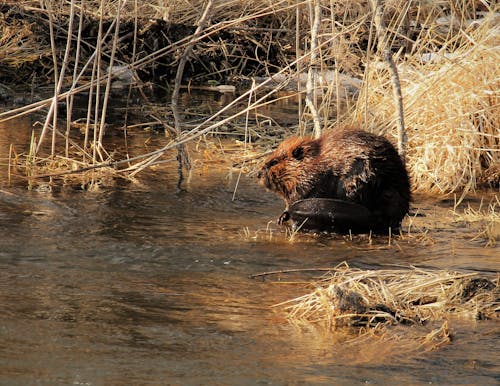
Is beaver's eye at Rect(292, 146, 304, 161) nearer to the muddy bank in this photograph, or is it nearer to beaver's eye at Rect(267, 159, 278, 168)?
beaver's eye at Rect(267, 159, 278, 168)

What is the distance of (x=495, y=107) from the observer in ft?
24.8

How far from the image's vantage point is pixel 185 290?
4953 mm

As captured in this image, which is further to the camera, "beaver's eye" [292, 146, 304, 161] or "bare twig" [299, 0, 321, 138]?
"bare twig" [299, 0, 321, 138]

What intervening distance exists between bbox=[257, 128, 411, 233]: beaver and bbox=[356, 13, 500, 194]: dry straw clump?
1.07 m

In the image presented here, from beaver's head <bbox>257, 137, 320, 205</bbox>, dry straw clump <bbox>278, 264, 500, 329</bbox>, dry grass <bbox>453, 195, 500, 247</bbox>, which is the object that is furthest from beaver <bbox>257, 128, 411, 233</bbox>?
dry straw clump <bbox>278, 264, 500, 329</bbox>

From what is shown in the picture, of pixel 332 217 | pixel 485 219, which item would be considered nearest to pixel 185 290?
pixel 332 217

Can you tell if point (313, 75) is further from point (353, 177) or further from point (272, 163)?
point (353, 177)

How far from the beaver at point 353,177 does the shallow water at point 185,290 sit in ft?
0.68

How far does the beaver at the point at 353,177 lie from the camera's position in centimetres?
627

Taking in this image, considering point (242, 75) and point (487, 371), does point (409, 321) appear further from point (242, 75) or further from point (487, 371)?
point (242, 75)

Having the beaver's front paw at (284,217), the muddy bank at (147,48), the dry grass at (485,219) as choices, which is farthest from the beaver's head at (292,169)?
the muddy bank at (147,48)

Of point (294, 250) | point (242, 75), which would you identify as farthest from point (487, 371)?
point (242, 75)

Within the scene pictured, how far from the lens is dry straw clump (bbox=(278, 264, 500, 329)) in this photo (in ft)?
14.7

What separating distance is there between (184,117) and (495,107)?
3.40m
